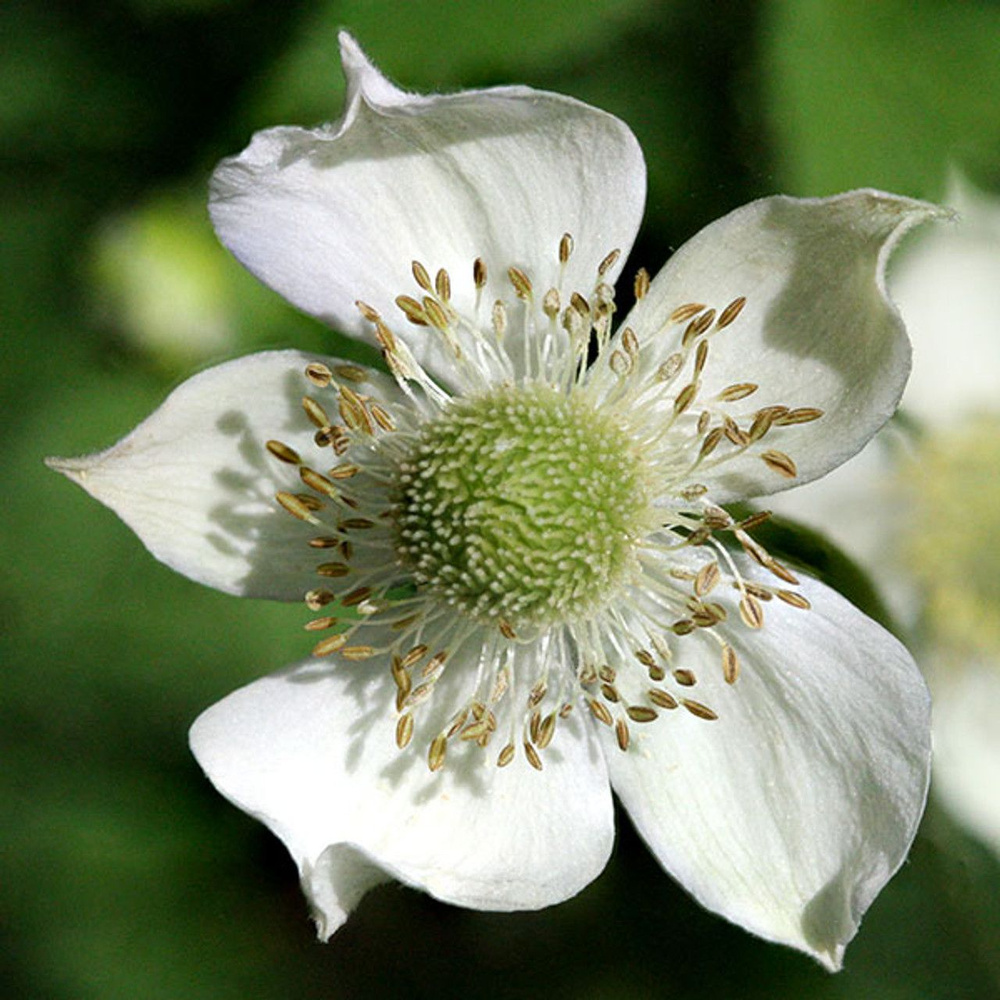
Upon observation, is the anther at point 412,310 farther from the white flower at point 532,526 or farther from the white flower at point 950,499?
the white flower at point 950,499

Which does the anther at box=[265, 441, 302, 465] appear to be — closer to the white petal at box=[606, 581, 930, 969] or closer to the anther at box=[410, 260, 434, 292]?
the anther at box=[410, 260, 434, 292]

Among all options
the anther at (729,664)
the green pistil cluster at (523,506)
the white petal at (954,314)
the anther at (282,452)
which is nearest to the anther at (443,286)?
the green pistil cluster at (523,506)

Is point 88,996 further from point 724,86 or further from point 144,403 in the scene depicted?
point 724,86

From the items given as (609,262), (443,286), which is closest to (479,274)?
(443,286)

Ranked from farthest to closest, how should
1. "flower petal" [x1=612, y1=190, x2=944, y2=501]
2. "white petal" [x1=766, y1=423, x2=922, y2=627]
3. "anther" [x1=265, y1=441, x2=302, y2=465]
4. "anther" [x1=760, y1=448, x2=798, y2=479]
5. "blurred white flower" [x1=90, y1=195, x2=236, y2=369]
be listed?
"blurred white flower" [x1=90, y1=195, x2=236, y2=369] < "white petal" [x1=766, y1=423, x2=922, y2=627] < "anther" [x1=265, y1=441, x2=302, y2=465] < "anther" [x1=760, y1=448, x2=798, y2=479] < "flower petal" [x1=612, y1=190, x2=944, y2=501]

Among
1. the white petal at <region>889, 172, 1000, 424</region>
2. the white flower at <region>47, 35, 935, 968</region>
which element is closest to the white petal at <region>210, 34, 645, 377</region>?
the white flower at <region>47, 35, 935, 968</region>

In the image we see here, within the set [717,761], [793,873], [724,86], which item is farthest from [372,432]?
[724,86]
